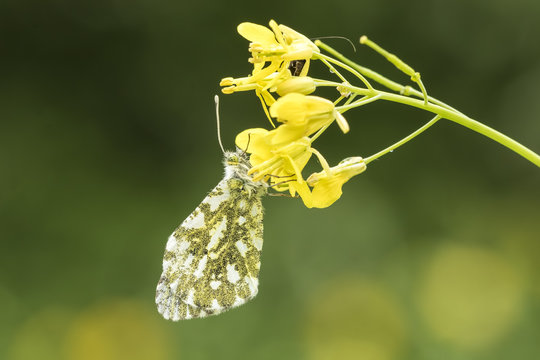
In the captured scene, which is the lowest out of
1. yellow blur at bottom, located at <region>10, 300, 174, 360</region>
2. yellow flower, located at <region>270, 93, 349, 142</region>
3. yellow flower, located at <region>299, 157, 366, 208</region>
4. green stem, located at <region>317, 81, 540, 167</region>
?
green stem, located at <region>317, 81, 540, 167</region>

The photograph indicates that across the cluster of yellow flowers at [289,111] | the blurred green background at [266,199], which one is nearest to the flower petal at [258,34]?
the cluster of yellow flowers at [289,111]

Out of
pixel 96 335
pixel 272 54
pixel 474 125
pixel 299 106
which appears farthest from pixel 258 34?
pixel 96 335

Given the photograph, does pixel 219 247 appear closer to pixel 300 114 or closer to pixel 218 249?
pixel 218 249

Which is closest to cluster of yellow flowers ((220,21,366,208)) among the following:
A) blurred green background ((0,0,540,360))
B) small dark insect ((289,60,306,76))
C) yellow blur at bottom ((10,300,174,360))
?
small dark insect ((289,60,306,76))

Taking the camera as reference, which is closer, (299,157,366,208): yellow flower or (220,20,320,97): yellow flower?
(220,20,320,97): yellow flower

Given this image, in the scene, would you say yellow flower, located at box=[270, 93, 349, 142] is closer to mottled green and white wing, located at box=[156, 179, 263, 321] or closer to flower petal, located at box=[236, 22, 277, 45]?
flower petal, located at box=[236, 22, 277, 45]

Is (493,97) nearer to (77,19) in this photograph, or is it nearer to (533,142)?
(533,142)
